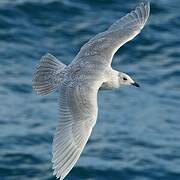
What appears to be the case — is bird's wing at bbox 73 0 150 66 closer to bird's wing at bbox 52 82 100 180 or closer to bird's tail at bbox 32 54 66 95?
bird's tail at bbox 32 54 66 95

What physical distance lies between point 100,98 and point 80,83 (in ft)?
11.9

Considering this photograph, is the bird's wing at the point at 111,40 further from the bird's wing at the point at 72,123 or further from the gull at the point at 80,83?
the bird's wing at the point at 72,123

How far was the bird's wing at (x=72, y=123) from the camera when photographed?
28.0ft

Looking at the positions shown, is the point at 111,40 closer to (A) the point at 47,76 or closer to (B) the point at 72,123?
(A) the point at 47,76

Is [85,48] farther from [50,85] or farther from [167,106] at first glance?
[167,106]

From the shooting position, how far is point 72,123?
29.5 ft

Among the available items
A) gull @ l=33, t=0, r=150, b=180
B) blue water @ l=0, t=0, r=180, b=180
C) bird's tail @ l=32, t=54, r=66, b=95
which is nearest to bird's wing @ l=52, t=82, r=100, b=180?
gull @ l=33, t=0, r=150, b=180

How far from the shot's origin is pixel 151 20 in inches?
587

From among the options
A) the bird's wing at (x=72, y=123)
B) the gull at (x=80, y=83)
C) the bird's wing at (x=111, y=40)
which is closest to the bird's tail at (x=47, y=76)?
the gull at (x=80, y=83)

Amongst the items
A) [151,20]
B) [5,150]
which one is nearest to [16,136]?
[5,150]

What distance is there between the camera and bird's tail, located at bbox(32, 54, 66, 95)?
9.92 m

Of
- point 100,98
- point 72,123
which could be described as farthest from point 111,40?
point 100,98

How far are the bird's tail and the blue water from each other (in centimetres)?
172

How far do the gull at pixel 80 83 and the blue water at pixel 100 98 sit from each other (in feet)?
5.56
